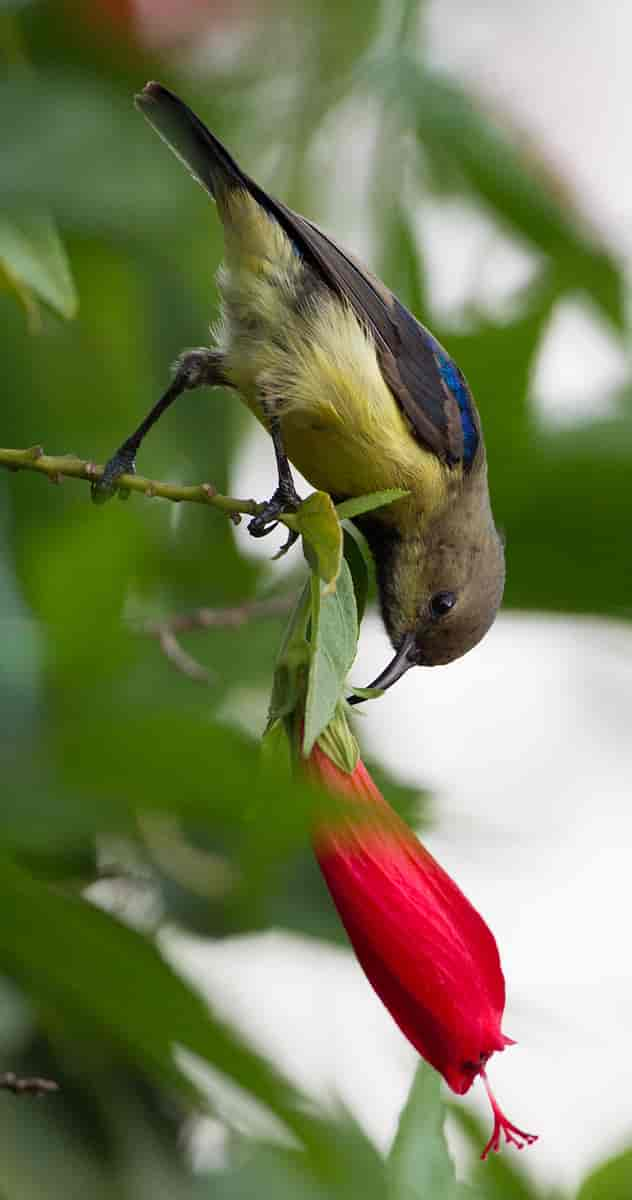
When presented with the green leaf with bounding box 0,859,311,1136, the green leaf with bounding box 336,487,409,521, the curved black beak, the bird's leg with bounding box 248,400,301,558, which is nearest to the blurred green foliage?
the green leaf with bounding box 0,859,311,1136

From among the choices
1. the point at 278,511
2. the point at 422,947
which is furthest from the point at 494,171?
the point at 422,947

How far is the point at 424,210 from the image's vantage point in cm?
255

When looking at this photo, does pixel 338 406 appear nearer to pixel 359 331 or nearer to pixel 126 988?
pixel 359 331

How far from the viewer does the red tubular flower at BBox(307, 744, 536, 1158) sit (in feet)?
4.81

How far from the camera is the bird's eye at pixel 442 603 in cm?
311

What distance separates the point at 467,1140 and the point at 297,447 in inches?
57.7

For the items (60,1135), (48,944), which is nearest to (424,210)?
(60,1135)

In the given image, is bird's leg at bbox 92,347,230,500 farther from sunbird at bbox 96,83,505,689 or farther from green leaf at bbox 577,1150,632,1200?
green leaf at bbox 577,1150,632,1200

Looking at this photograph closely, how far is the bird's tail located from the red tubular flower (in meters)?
0.71

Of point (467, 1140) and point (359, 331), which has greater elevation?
point (359, 331)

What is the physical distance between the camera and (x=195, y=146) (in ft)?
7.65

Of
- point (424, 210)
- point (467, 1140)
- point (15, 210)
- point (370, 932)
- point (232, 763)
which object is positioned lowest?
point (467, 1140)

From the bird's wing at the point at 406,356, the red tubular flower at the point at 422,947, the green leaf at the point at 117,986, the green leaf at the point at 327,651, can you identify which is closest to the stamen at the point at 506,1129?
the red tubular flower at the point at 422,947

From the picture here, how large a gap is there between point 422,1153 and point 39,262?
1.07 m
